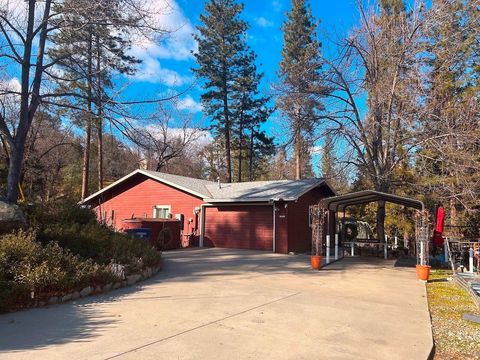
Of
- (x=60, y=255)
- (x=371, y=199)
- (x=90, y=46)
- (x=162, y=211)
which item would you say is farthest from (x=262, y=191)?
(x=60, y=255)

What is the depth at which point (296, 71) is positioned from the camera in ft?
61.7

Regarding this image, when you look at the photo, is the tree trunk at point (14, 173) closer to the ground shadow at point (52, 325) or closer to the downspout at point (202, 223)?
the ground shadow at point (52, 325)

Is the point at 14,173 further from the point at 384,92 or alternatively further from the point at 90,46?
the point at 384,92

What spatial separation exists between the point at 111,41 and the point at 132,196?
1141 centimetres

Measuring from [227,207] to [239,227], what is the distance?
116 cm

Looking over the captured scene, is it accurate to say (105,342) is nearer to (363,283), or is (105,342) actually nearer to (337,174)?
(363,283)

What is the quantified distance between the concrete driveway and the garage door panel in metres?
8.41

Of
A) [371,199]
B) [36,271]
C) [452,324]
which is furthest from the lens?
[371,199]

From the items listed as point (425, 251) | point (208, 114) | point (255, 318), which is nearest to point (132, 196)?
point (208, 114)

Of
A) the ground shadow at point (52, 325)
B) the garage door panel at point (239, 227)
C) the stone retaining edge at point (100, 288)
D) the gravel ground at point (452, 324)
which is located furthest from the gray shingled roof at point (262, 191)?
the ground shadow at point (52, 325)

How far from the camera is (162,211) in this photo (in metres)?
21.4

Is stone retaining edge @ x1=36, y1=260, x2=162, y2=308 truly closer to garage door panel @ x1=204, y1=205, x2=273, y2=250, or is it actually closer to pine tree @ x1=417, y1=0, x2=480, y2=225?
garage door panel @ x1=204, y1=205, x2=273, y2=250

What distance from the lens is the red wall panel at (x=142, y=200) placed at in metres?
20.7

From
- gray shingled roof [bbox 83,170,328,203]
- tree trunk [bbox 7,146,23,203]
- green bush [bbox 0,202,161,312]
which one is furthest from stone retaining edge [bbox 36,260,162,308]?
gray shingled roof [bbox 83,170,328,203]
